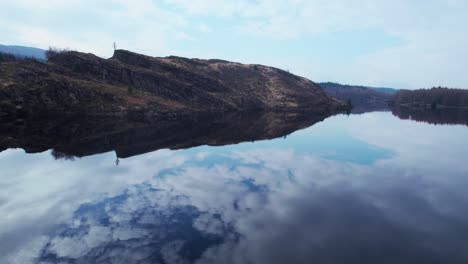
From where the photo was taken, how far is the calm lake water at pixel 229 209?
23.5 metres

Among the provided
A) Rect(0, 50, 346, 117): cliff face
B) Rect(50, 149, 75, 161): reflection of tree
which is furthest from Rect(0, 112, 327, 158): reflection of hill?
Rect(0, 50, 346, 117): cliff face

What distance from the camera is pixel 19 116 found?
96625mm

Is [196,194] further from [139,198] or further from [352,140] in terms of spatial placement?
[352,140]

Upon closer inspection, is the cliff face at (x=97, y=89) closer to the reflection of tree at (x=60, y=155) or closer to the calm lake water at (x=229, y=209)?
the reflection of tree at (x=60, y=155)

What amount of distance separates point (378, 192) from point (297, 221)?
1638 cm

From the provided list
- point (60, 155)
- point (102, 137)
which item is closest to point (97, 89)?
point (102, 137)

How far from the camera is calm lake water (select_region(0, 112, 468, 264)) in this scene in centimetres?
2352

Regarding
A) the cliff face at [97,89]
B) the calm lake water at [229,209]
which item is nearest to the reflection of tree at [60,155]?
the calm lake water at [229,209]

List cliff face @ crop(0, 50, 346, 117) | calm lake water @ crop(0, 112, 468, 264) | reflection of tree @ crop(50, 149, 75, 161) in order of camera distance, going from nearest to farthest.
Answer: calm lake water @ crop(0, 112, 468, 264)
reflection of tree @ crop(50, 149, 75, 161)
cliff face @ crop(0, 50, 346, 117)

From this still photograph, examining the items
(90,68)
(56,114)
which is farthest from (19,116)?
(90,68)

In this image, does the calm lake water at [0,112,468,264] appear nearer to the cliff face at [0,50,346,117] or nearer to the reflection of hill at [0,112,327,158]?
the reflection of hill at [0,112,327,158]

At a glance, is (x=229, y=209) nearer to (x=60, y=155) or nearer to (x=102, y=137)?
(x=60, y=155)

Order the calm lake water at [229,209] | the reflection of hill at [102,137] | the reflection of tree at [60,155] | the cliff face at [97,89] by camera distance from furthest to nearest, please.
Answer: the cliff face at [97,89], the reflection of hill at [102,137], the reflection of tree at [60,155], the calm lake water at [229,209]

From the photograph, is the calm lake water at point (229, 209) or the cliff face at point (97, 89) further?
the cliff face at point (97, 89)
